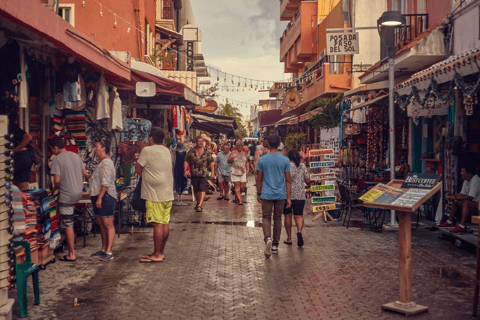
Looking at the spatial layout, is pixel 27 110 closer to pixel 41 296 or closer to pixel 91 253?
pixel 91 253

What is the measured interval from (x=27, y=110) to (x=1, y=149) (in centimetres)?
452

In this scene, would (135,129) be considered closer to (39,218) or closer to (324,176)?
(324,176)

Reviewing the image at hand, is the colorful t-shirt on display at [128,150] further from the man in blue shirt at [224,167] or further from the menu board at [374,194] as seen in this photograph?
the menu board at [374,194]

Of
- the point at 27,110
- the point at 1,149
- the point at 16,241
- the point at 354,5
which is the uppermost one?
the point at 354,5

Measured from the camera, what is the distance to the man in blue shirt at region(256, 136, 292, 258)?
9.77 metres

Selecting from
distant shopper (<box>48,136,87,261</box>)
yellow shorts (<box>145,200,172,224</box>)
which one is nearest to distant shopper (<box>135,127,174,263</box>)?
yellow shorts (<box>145,200,172,224</box>)

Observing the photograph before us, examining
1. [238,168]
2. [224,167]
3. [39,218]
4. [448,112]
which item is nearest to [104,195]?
[39,218]

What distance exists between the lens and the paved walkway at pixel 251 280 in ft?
21.0

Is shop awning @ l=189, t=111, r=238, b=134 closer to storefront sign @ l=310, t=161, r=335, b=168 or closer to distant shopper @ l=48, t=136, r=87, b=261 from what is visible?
storefront sign @ l=310, t=161, r=335, b=168

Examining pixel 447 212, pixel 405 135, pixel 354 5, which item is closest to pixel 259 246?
pixel 447 212

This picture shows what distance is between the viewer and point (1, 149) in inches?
212

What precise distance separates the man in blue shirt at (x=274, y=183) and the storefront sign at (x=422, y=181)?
315 centimetres

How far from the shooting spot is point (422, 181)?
6.67 metres

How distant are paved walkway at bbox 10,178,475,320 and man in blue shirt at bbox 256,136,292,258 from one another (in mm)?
503
